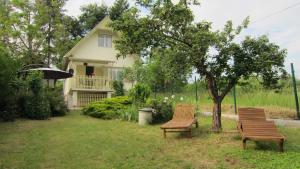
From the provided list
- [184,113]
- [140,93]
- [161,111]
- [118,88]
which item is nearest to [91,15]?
[118,88]

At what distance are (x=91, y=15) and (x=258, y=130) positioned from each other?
120ft

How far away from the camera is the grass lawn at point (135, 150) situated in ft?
22.8

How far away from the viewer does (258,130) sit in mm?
8211

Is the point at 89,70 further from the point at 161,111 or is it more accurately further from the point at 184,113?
the point at 184,113

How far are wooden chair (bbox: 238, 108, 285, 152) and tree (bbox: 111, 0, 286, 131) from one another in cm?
134

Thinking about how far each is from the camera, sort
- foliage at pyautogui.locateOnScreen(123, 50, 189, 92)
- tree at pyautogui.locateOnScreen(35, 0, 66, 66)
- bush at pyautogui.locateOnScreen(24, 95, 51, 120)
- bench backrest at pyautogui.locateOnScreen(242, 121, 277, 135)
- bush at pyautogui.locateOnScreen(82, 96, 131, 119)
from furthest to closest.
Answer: tree at pyautogui.locateOnScreen(35, 0, 66, 66) < foliage at pyautogui.locateOnScreen(123, 50, 189, 92) < bush at pyautogui.locateOnScreen(82, 96, 131, 119) < bush at pyautogui.locateOnScreen(24, 95, 51, 120) < bench backrest at pyautogui.locateOnScreen(242, 121, 277, 135)

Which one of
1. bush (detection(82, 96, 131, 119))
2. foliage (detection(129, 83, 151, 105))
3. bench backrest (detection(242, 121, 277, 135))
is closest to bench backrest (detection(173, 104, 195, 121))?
bench backrest (detection(242, 121, 277, 135))

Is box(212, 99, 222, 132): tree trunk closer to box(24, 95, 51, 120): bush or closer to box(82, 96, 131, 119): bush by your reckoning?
box(82, 96, 131, 119): bush

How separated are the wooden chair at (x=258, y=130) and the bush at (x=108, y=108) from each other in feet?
27.7

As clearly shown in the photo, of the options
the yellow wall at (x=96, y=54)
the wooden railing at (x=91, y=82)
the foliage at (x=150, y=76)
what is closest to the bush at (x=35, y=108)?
the wooden railing at (x=91, y=82)

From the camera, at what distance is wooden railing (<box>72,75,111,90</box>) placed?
80.2 ft

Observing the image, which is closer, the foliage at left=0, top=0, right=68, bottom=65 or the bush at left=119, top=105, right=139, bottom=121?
the bush at left=119, top=105, right=139, bottom=121

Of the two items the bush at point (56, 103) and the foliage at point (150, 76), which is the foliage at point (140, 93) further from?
the foliage at point (150, 76)

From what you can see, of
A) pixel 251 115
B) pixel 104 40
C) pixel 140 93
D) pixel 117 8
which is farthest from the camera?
pixel 117 8
